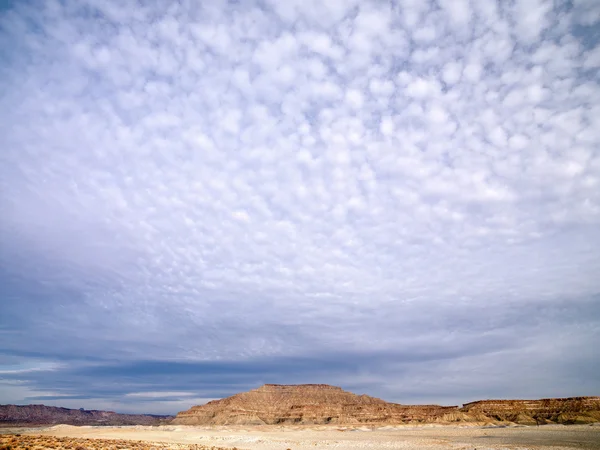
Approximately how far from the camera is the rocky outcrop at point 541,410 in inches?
4291

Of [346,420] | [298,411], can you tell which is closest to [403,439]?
[346,420]

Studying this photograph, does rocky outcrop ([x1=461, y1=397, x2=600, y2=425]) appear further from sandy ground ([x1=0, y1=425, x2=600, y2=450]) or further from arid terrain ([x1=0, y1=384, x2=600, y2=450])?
sandy ground ([x1=0, y1=425, x2=600, y2=450])

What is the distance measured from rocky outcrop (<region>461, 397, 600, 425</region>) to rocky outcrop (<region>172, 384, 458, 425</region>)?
11.8 m

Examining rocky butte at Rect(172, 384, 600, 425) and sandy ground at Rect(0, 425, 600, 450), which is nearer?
sandy ground at Rect(0, 425, 600, 450)

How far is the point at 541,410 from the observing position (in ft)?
398

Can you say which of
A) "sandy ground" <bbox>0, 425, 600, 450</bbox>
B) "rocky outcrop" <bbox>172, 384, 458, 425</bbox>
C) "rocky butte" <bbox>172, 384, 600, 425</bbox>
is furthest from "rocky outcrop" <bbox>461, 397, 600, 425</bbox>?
"sandy ground" <bbox>0, 425, 600, 450</bbox>

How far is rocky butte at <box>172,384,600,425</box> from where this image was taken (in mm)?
116375

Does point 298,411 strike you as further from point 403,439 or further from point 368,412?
point 403,439

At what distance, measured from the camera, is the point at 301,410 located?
168750 mm

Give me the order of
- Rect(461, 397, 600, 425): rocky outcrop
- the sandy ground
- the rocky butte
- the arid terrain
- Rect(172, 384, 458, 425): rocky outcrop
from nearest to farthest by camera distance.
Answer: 1. the sandy ground
2. the arid terrain
3. Rect(461, 397, 600, 425): rocky outcrop
4. the rocky butte
5. Rect(172, 384, 458, 425): rocky outcrop

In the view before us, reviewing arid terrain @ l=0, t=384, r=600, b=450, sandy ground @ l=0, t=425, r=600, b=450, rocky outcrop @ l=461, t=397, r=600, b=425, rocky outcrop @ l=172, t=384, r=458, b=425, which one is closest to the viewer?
sandy ground @ l=0, t=425, r=600, b=450

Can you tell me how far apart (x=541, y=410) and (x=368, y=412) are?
59.4m

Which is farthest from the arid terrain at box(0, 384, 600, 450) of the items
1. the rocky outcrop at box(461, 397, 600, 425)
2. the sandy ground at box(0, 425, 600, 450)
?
the sandy ground at box(0, 425, 600, 450)

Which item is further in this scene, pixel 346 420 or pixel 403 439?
pixel 346 420
